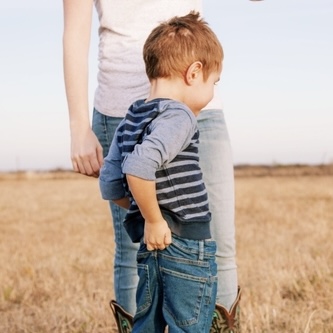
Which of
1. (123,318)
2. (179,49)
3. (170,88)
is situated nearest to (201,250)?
(170,88)

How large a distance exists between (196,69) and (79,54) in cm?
58

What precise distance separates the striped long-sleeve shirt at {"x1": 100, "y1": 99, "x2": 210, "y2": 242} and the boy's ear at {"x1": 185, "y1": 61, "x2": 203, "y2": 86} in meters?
0.09

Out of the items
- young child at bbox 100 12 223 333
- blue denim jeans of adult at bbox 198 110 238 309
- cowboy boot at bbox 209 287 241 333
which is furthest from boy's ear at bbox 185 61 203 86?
cowboy boot at bbox 209 287 241 333

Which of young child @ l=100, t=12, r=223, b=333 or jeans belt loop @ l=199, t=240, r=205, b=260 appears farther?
jeans belt loop @ l=199, t=240, r=205, b=260

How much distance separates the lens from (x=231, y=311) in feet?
9.41

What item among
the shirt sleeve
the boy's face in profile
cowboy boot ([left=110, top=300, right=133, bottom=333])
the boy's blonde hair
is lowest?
cowboy boot ([left=110, top=300, right=133, bottom=333])

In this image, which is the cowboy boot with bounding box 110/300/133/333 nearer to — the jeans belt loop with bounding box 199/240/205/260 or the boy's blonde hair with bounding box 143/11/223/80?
the jeans belt loop with bounding box 199/240/205/260

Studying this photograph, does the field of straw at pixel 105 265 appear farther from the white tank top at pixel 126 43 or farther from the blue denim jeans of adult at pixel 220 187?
the white tank top at pixel 126 43

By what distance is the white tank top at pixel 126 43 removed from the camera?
8.74ft

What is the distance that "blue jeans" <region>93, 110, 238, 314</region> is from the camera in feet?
8.95

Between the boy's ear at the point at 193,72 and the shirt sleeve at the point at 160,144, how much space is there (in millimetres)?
102

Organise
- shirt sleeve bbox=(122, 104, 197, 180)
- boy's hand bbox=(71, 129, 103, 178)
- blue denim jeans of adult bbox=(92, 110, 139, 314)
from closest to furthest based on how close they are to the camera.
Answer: shirt sleeve bbox=(122, 104, 197, 180) → boy's hand bbox=(71, 129, 103, 178) → blue denim jeans of adult bbox=(92, 110, 139, 314)

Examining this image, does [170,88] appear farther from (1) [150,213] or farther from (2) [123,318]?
(2) [123,318]

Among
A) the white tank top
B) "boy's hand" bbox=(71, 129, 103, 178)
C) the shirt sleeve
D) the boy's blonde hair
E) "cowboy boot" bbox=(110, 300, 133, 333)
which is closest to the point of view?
the shirt sleeve
